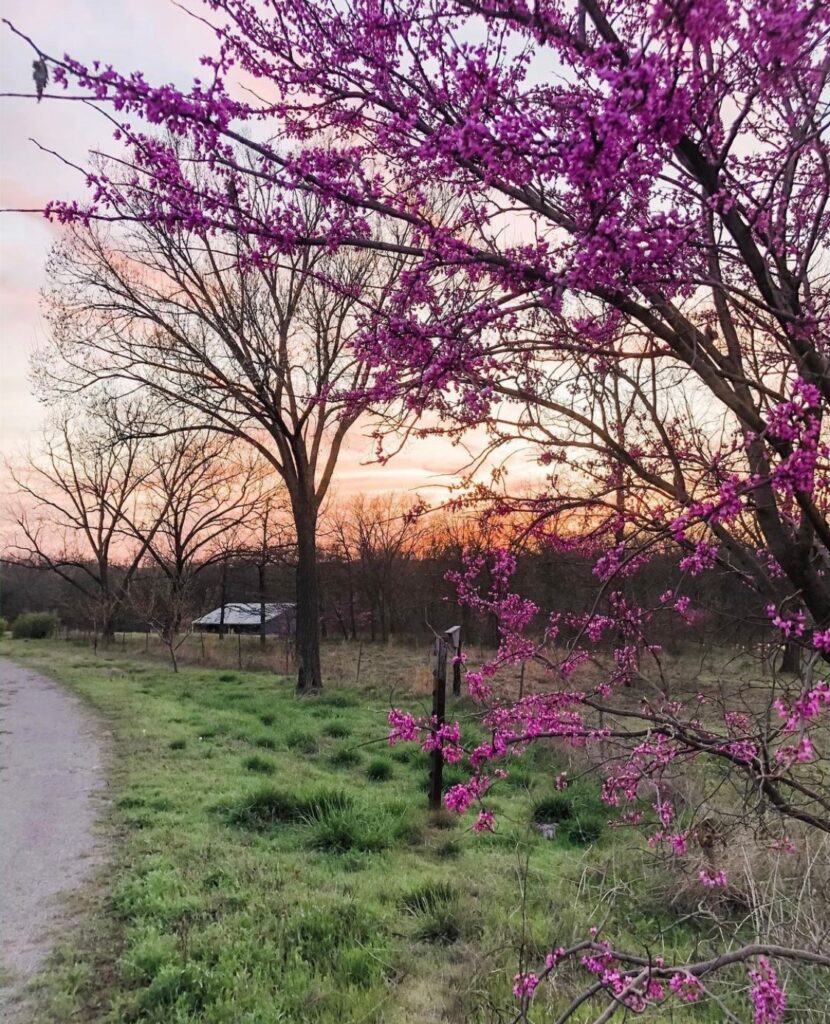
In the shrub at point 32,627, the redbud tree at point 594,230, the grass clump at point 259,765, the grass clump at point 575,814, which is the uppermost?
the redbud tree at point 594,230

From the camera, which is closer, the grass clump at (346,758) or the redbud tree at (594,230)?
the redbud tree at (594,230)

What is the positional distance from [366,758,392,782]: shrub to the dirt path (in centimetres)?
270

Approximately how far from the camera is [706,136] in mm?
2416

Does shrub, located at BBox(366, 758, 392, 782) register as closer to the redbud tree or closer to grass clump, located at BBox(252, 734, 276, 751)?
grass clump, located at BBox(252, 734, 276, 751)

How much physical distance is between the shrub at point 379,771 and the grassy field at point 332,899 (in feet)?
0.06

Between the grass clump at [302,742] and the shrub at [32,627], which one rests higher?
the shrub at [32,627]

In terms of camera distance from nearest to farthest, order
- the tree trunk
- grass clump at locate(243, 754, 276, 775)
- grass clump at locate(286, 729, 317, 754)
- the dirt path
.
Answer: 1. the dirt path
2. grass clump at locate(243, 754, 276, 775)
3. grass clump at locate(286, 729, 317, 754)
4. the tree trunk

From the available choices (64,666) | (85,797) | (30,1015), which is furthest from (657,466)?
(64,666)

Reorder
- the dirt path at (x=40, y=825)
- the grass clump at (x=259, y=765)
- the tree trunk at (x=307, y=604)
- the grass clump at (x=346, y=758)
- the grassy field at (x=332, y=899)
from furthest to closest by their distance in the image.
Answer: the tree trunk at (x=307, y=604)
the grass clump at (x=346, y=758)
the grass clump at (x=259, y=765)
the dirt path at (x=40, y=825)
the grassy field at (x=332, y=899)

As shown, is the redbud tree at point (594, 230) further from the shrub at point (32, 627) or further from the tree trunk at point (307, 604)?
the shrub at point (32, 627)

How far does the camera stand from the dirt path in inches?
158

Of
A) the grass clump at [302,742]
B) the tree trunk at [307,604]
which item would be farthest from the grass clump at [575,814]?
the tree trunk at [307,604]

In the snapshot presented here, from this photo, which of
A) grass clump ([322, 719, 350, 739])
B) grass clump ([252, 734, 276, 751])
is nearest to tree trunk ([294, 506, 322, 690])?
grass clump ([322, 719, 350, 739])

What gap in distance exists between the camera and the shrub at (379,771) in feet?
25.1
